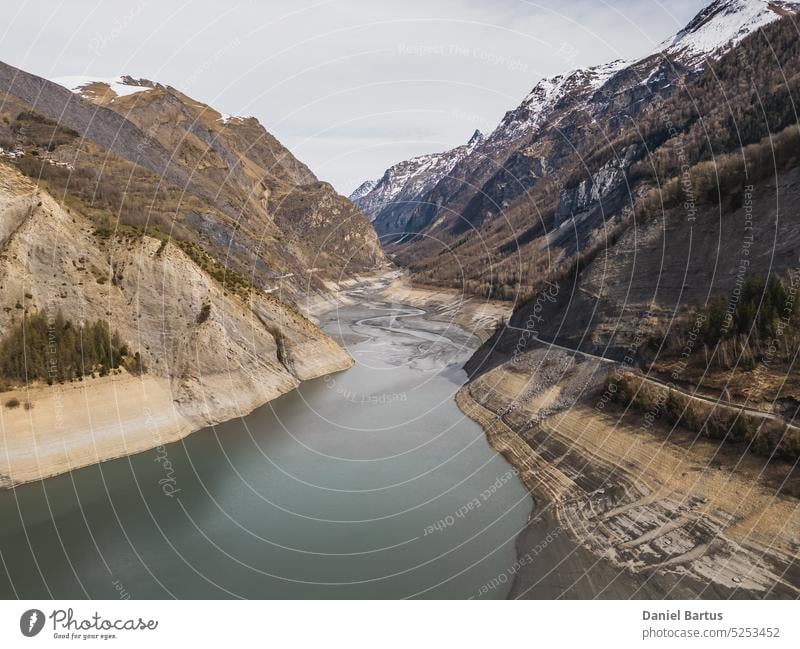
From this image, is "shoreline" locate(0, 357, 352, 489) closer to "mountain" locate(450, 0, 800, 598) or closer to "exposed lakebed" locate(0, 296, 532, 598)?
"exposed lakebed" locate(0, 296, 532, 598)

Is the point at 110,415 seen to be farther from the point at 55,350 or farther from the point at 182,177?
the point at 182,177

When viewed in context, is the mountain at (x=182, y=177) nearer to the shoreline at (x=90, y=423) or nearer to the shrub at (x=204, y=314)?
the shrub at (x=204, y=314)

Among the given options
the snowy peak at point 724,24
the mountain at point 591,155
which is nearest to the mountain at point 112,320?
the mountain at point 591,155

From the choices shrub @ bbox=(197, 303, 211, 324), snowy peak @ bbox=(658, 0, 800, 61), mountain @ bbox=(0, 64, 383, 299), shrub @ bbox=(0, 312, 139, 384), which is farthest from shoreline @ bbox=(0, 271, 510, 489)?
snowy peak @ bbox=(658, 0, 800, 61)

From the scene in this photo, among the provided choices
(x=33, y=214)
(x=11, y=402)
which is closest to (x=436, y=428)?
(x=11, y=402)

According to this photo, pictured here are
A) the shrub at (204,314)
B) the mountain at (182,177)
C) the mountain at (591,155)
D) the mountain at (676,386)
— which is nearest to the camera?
→ the mountain at (676,386)

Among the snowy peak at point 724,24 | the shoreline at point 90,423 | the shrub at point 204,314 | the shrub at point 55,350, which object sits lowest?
the shoreline at point 90,423
